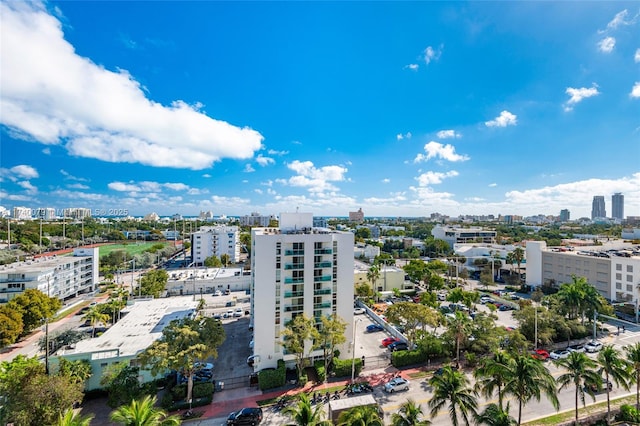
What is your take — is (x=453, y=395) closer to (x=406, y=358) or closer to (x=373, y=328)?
(x=406, y=358)

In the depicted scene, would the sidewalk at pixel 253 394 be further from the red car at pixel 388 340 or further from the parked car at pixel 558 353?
the parked car at pixel 558 353

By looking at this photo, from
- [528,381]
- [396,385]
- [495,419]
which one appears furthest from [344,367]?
[528,381]

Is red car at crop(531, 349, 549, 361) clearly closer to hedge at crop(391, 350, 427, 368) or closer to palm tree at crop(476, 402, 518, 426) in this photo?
hedge at crop(391, 350, 427, 368)

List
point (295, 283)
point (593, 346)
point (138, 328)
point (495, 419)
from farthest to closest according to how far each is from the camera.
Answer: point (593, 346), point (138, 328), point (295, 283), point (495, 419)

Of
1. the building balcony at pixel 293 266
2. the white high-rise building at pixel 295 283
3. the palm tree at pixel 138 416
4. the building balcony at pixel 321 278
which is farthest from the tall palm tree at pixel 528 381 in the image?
the palm tree at pixel 138 416

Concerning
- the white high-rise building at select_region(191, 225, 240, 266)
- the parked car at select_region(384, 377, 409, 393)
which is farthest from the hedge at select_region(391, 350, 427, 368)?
the white high-rise building at select_region(191, 225, 240, 266)

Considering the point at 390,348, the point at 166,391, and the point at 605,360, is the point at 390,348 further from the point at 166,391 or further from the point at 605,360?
the point at 166,391
